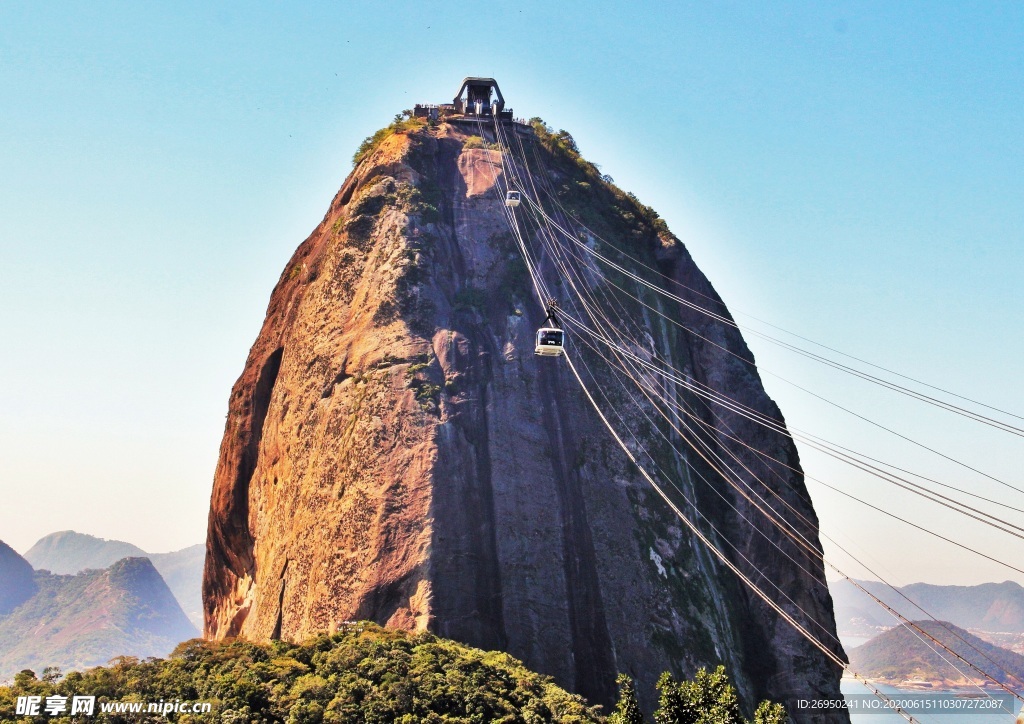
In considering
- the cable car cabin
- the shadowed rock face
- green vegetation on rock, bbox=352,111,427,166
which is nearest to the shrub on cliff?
the shadowed rock face

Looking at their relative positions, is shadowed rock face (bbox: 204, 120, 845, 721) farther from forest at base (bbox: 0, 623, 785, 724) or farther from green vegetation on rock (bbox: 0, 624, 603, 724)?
forest at base (bbox: 0, 623, 785, 724)

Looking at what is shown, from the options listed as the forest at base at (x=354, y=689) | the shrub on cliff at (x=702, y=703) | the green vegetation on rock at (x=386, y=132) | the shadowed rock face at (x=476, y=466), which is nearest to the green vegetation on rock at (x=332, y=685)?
the forest at base at (x=354, y=689)

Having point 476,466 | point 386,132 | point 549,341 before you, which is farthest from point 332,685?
point 386,132

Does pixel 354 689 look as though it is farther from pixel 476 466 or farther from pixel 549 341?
pixel 549 341

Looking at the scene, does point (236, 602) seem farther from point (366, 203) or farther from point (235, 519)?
point (366, 203)

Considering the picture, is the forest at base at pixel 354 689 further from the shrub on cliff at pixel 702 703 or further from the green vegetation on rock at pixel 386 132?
the green vegetation on rock at pixel 386 132
